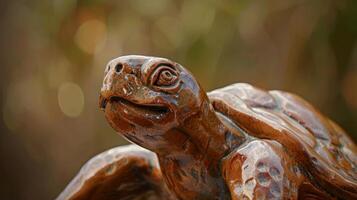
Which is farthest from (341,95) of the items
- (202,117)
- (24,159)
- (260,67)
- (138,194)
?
(24,159)

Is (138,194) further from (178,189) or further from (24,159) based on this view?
(24,159)

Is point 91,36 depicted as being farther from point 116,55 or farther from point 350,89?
point 350,89

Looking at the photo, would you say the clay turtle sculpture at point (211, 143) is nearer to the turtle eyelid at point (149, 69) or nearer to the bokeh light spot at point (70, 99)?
the turtle eyelid at point (149, 69)

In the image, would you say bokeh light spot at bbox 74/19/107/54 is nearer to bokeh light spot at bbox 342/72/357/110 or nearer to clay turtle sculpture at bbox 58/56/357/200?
bokeh light spot at bbox 342/72/357/110

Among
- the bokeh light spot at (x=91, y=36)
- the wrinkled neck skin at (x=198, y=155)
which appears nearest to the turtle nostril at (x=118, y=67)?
the wrinkled neck skin at (x=198, y=155)

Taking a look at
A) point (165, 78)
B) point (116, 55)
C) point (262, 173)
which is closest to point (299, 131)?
point (262, 173)
